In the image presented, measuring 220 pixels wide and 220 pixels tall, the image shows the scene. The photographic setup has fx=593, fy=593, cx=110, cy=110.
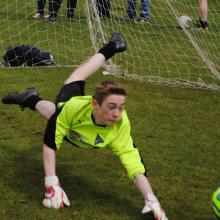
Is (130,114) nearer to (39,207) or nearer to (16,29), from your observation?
(39,207)

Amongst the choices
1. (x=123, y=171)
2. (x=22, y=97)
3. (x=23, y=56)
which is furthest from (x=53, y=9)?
(x=123, y=171)

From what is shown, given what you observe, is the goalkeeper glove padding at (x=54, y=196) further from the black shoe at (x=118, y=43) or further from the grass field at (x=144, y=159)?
the black shoe at (x=118, y=43)

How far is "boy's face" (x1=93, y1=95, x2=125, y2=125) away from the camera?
3750 millimetres

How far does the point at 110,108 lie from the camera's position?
3777 millimetres

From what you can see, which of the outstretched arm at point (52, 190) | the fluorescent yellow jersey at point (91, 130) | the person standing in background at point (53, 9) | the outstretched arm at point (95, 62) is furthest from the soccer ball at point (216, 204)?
the person standing in background at point (53, 9)

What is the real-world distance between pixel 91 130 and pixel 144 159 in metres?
1.02

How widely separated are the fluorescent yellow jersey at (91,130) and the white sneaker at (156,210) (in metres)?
0.32

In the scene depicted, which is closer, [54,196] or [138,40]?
[54,196]

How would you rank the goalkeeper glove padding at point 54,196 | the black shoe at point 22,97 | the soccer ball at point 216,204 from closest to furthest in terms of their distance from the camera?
the soccer ball at point 216,204
the goalkeeper glove padding at point 54,196
the black shoe at point 22,97

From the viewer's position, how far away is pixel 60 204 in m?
3.91

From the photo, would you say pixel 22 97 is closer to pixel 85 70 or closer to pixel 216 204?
pixel 85 70

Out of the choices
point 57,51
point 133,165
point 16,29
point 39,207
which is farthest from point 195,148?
point 16,29

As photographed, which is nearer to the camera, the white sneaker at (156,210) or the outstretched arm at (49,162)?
the white sneaker at (156,210)

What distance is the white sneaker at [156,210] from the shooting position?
3.72 meters
